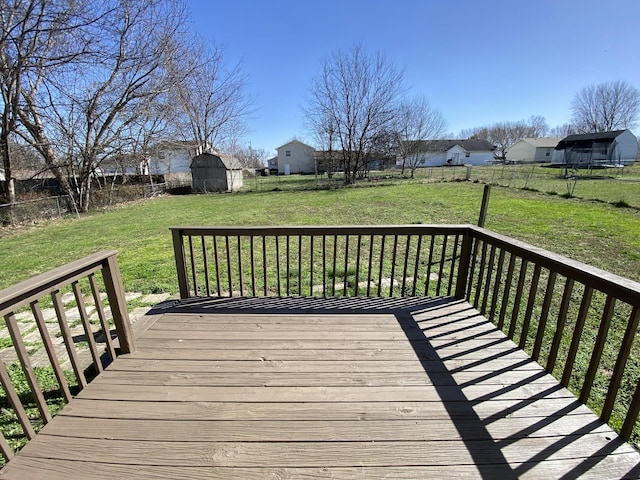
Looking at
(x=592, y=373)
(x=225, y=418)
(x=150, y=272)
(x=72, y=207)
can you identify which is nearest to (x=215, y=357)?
(x=225, y=418)

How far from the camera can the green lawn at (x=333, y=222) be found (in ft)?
16.2

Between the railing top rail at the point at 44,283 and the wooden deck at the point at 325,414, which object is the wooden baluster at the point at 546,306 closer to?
the wooden deck at the point at 325,414

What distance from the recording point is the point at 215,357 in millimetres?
2113

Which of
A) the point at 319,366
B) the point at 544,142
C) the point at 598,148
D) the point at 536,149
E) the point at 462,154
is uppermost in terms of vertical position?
the point at 544,142

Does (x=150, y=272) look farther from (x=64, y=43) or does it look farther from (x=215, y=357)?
(x=64, y=43)

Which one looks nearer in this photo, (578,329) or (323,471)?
(323,471)

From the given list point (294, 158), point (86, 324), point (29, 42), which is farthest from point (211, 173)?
point (294, 158)

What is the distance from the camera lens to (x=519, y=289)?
2.17m

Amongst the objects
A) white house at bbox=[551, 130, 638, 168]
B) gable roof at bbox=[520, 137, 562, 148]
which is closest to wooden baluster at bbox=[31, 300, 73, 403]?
white house at bbox=[551, 130, 638, 168]

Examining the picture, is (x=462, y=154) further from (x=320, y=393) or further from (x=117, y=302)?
(x=117, y=302)

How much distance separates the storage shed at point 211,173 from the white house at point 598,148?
33589mm

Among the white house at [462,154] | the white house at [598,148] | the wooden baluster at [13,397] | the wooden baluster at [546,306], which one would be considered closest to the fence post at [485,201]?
the wooden baluster at [546,306]

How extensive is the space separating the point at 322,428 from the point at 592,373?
4.84ft

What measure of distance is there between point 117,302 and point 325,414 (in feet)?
5.32
